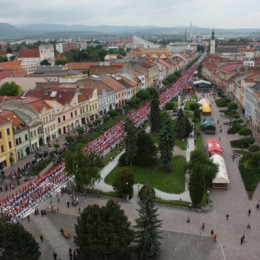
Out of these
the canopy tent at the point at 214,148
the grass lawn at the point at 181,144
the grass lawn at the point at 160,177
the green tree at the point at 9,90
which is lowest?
the grass lawn at the point at 181,144

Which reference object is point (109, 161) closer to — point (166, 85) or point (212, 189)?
point (212, 189)

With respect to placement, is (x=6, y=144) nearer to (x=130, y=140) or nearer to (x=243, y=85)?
(x=130, y=140)

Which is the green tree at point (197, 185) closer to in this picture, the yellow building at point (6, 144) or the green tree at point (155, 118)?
the green tree at point (155, 118)

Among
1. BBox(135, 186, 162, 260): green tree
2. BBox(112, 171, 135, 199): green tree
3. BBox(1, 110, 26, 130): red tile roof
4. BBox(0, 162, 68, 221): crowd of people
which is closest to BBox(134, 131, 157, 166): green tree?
BBox(112, 171, 135, 199): green tree

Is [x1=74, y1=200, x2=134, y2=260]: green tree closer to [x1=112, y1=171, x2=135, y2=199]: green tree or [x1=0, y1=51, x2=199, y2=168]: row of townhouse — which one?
[x1=112, y1=171, x2=135, y2=199]: green tree

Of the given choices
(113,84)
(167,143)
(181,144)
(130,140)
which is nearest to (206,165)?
(167,143)

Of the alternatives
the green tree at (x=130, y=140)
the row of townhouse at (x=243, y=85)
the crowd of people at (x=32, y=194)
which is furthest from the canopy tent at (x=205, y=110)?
the crowd of people at (x=32, y=194)
